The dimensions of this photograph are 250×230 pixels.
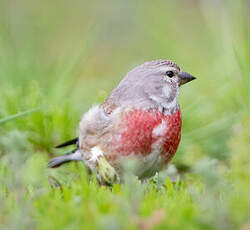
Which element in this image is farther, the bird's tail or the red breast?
the bird's tail

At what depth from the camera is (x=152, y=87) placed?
4.27 metres

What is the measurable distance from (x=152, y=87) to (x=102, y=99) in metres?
0.83

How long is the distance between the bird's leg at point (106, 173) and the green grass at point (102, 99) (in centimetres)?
11

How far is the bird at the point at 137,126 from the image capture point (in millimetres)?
3908

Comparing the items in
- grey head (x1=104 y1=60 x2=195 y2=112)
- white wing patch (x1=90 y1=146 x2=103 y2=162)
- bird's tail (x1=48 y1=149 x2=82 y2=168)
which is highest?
grey head (x1=104 y1=60 x2=195 y2=112)

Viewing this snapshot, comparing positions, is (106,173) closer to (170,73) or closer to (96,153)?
(96,153)

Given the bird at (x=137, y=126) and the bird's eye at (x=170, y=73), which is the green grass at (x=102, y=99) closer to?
the bird at (x=137, y=126)

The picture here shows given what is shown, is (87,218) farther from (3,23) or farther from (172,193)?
(3,23)

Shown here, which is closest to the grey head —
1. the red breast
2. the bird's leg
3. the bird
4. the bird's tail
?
the bird

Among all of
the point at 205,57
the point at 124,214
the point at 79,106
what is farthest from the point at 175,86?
the point at 205,57

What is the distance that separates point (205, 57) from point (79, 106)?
2.70 m

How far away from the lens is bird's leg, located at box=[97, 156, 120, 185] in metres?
3.91

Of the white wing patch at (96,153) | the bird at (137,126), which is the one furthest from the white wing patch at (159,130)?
the white wing patch at (96,153)

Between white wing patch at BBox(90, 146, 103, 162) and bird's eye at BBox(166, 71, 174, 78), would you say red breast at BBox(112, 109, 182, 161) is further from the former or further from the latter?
bird's eye at BBox(166, 71, 174, 78)
